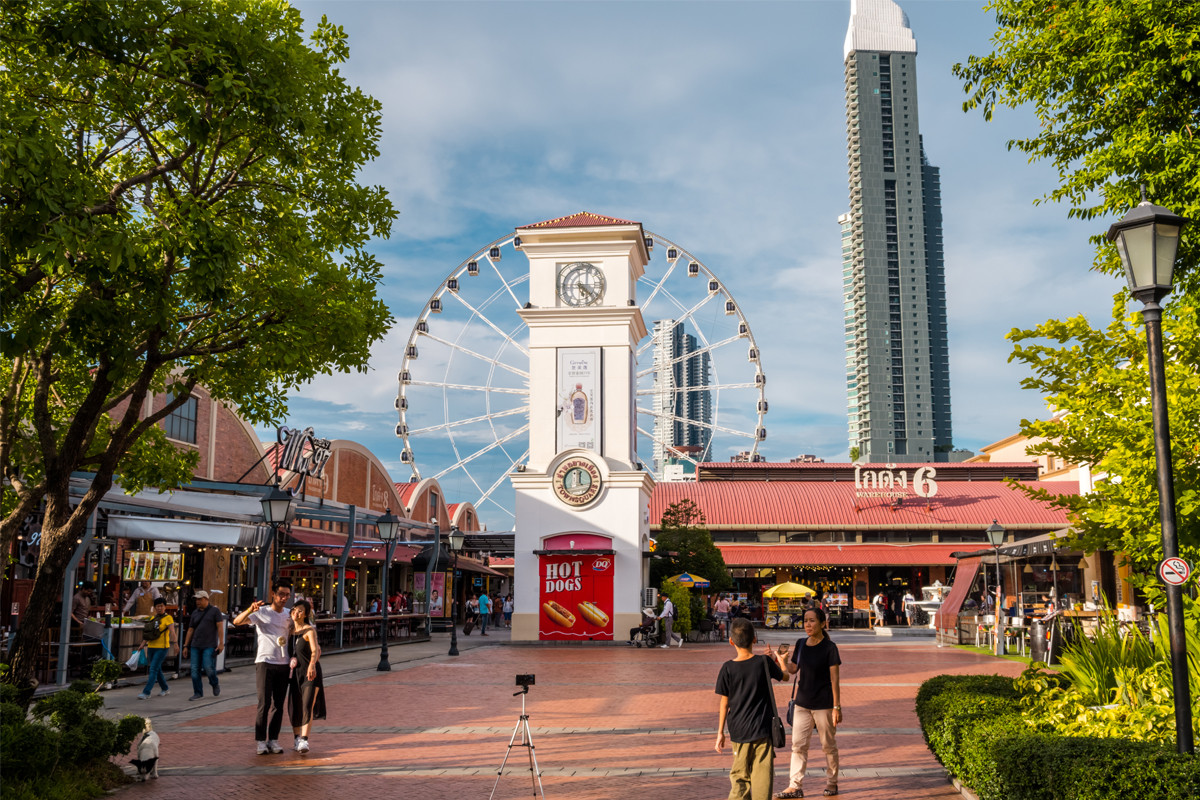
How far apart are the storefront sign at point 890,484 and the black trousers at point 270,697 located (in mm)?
43177

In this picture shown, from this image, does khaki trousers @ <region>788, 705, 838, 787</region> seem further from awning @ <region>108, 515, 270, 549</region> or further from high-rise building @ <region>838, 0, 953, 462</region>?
high-rise building @ <region>838, 0, 953, 462</region>

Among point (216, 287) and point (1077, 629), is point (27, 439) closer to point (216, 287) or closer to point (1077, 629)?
point (216, 287)

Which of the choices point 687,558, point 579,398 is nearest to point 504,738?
point 579,398

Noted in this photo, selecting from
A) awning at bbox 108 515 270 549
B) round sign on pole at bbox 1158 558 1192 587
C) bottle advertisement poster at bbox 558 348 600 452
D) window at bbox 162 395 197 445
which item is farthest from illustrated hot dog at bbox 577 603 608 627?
round sign on pole at bbox 1158 558 1192 587

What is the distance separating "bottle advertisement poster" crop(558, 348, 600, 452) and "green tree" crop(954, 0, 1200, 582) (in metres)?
22.4

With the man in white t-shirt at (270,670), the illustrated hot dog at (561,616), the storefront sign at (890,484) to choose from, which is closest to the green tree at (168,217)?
the man in white t-shirt at (270,670)

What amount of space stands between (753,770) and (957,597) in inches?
1005

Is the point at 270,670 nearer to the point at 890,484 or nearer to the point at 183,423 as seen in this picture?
the point at 183,423

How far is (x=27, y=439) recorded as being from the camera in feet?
46.8

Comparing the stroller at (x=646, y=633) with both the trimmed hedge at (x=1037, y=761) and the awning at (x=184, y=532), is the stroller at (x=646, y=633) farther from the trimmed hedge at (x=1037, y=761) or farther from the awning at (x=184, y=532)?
the trimmed hedge at (x=1037, y=761)

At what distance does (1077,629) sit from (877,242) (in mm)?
158044

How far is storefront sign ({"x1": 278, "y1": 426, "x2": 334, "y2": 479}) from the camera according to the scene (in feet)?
97.8

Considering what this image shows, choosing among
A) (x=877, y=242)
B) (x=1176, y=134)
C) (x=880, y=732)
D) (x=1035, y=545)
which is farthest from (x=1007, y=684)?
(x=877, y=242)

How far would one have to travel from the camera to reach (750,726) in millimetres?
7340
